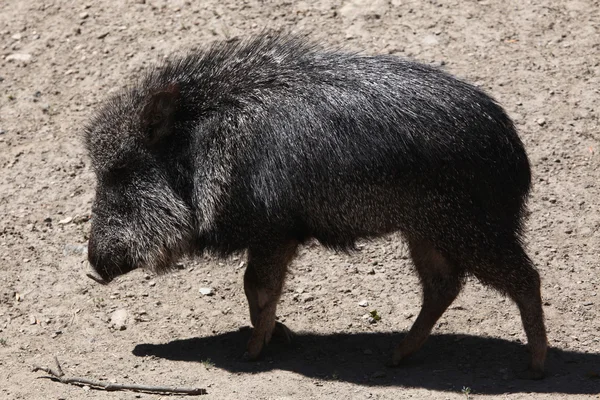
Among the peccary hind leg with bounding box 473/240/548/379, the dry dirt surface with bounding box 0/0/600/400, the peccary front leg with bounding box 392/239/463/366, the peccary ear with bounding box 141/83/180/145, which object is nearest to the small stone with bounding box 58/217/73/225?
the dry dirt surface with bounding box 0/0/600/400

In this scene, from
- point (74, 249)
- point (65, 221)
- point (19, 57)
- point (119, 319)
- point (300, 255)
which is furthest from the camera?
point (19, 57)

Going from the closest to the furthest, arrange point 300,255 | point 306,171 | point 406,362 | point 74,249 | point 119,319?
point 306,171 < point 406,362 < point 119,319 < point 300,255 < point 74,249

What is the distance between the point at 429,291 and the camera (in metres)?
A: 6.25

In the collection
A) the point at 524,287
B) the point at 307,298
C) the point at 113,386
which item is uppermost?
the point at 524,287

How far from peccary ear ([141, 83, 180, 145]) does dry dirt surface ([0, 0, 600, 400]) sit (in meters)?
1.42

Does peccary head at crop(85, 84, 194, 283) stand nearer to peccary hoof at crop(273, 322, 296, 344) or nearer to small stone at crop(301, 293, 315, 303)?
peccary hoof at crop(273, 322, 296, 344)

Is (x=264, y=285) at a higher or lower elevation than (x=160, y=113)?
lower

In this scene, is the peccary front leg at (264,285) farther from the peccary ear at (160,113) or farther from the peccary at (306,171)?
the peccary ear at (160,113)

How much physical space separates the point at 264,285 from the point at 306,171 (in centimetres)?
84

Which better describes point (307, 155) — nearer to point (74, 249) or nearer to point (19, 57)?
point (74, 249)

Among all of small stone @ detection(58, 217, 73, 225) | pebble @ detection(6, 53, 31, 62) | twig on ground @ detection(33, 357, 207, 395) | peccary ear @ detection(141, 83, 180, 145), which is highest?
peccary ear @ detection(141, 83, 180, 145)

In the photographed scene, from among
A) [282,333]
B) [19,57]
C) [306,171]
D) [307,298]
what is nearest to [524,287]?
[306,171]

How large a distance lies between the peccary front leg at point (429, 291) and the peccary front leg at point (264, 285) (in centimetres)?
80

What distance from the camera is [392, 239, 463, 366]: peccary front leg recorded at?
6.14 meters
